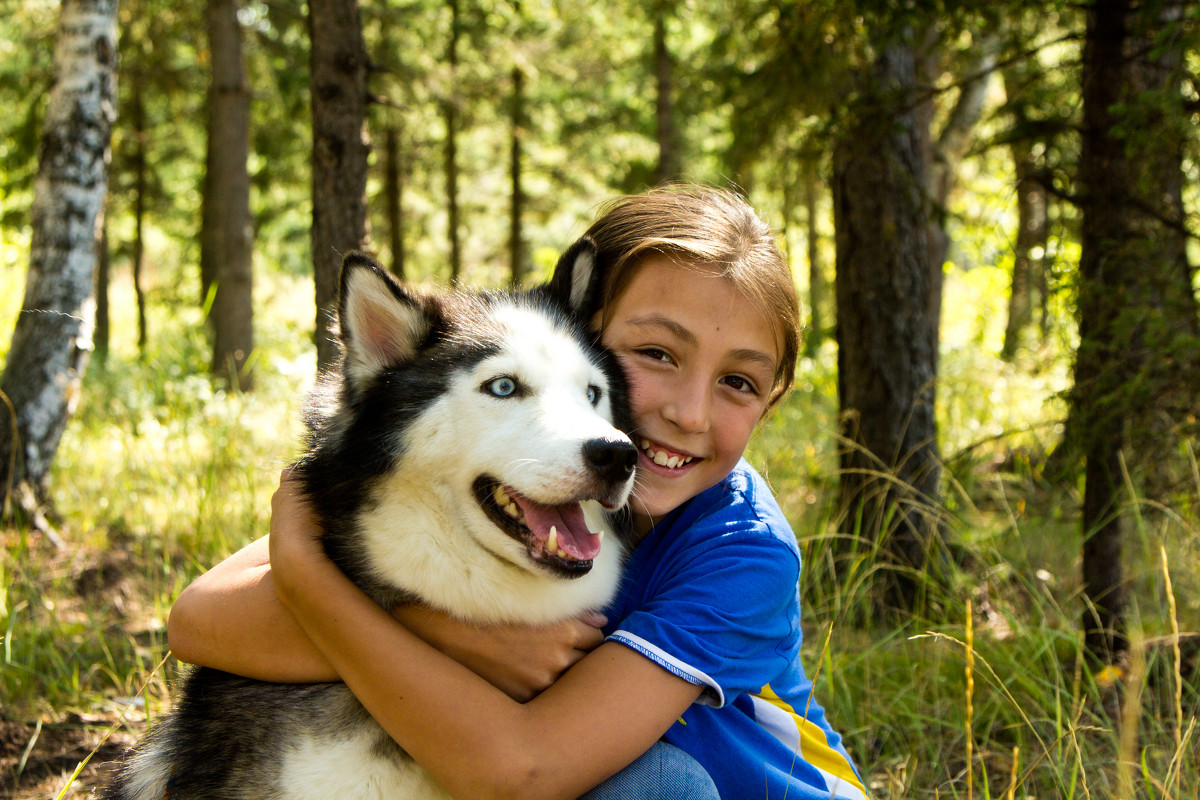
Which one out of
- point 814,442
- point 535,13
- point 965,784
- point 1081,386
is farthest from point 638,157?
point 965,784

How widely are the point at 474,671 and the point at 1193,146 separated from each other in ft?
9.38

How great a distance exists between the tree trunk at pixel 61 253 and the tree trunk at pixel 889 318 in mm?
3581

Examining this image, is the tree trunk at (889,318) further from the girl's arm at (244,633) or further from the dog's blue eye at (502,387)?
the girl's arm at (244,633)

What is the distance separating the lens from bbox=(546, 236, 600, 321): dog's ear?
2.15m

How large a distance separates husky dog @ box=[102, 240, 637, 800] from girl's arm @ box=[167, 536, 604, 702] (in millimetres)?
34

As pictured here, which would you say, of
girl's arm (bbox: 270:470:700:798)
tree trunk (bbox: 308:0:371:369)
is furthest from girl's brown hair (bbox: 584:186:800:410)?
tree trunk (bbox: 308:0:371:369)

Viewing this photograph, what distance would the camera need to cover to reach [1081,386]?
3150 millimetres

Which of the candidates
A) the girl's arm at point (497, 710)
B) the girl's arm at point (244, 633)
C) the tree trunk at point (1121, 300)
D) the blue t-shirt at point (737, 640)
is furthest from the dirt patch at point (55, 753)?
the tree trunk at point (1121, 300)

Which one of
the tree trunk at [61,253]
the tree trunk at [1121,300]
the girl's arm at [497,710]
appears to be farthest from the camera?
the tree trunk at [61,253]

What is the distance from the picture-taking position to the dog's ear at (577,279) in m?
2.15

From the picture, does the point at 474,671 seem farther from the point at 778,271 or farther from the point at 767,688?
the point at 778,271

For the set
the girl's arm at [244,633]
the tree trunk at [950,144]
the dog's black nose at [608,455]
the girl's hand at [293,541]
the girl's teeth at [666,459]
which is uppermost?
the tree trunk at [950,144]

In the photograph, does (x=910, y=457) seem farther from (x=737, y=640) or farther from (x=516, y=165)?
(x=516, y=165)

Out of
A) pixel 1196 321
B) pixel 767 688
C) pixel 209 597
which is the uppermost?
pixel 1196 321
